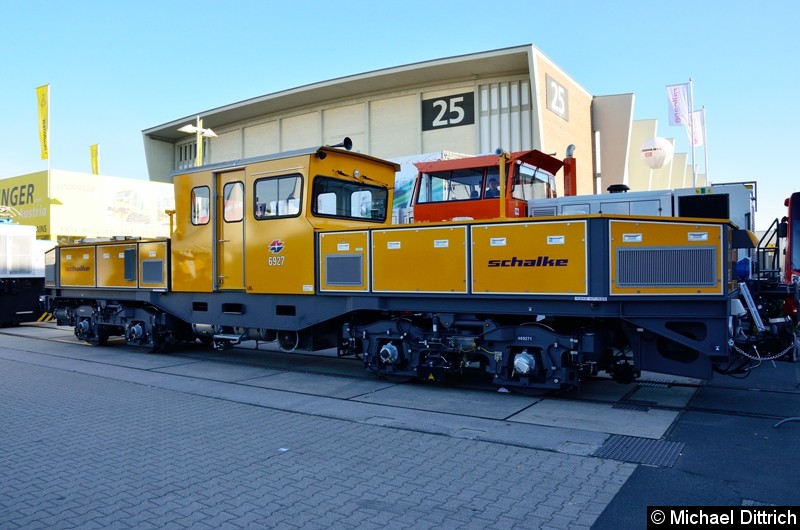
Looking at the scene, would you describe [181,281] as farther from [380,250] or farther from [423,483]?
[423,483]

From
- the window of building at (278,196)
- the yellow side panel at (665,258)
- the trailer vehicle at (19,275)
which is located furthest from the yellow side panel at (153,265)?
the trailer vehicle at (19,275)

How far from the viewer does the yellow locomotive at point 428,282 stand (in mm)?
6918

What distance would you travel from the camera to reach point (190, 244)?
10.9 meters

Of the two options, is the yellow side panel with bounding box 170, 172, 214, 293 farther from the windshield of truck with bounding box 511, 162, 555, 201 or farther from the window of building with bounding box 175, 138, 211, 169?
the window of building with bounding box 175, 138, 211, 169

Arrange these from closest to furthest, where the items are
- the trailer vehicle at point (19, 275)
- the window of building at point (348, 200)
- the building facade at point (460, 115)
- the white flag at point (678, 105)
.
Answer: the window of building at point (348, 200), the trailer vehicle at point (19, 275), the white flag at point (678, 105), the building facade at point (460, 115)

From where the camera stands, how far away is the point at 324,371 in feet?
33.3

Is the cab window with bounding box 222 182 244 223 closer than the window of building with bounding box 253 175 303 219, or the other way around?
the window of building with bounding box 253 175 303 219

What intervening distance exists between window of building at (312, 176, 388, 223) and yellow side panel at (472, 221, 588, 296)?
9.06ft

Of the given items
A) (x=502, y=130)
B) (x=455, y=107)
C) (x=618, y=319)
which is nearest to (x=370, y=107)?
(x=455, y=107)

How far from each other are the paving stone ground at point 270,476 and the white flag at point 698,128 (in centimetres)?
2612

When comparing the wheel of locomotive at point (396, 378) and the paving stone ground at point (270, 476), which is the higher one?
the wheel of locomotive at point (396, 378)

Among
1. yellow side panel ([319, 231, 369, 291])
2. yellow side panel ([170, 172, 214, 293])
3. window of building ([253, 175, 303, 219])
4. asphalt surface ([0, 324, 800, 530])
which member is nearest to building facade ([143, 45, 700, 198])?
yellow side panel ([170, 172, 214, 293])

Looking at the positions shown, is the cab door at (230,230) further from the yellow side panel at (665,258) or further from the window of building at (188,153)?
the window of building at (188,153)

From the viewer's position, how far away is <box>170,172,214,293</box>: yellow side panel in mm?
10578
